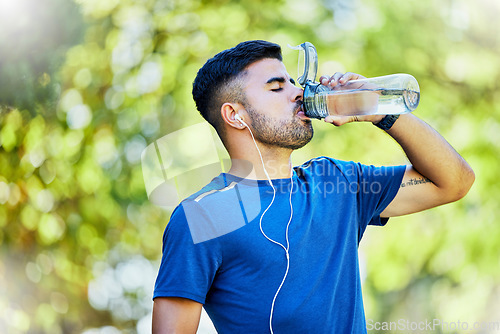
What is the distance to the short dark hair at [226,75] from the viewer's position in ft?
4.85

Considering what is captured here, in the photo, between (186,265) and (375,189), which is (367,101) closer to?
(375,189)

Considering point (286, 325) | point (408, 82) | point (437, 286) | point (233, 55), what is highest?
point (233, 55)

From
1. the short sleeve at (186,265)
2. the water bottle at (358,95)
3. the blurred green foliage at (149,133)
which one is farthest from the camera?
the blurred green foliage at (149,133)

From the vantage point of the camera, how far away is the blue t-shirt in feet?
3.76

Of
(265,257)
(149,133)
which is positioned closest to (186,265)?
(265,257)

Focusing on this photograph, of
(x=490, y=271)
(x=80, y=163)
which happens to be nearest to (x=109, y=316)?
(x=80, y=163)

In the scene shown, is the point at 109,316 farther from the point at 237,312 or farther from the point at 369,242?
the point at 237,312

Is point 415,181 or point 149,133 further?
point 149,133

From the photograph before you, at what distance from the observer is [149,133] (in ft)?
10.2

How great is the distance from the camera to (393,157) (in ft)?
9.50

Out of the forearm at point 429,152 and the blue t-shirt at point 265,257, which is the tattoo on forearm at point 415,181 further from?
the blue t-shirt at point 265,257

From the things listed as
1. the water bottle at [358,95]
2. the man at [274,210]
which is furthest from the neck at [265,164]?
the water bottle at [358,95]

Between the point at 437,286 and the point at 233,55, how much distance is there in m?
2.01

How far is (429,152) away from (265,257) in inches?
22.1
